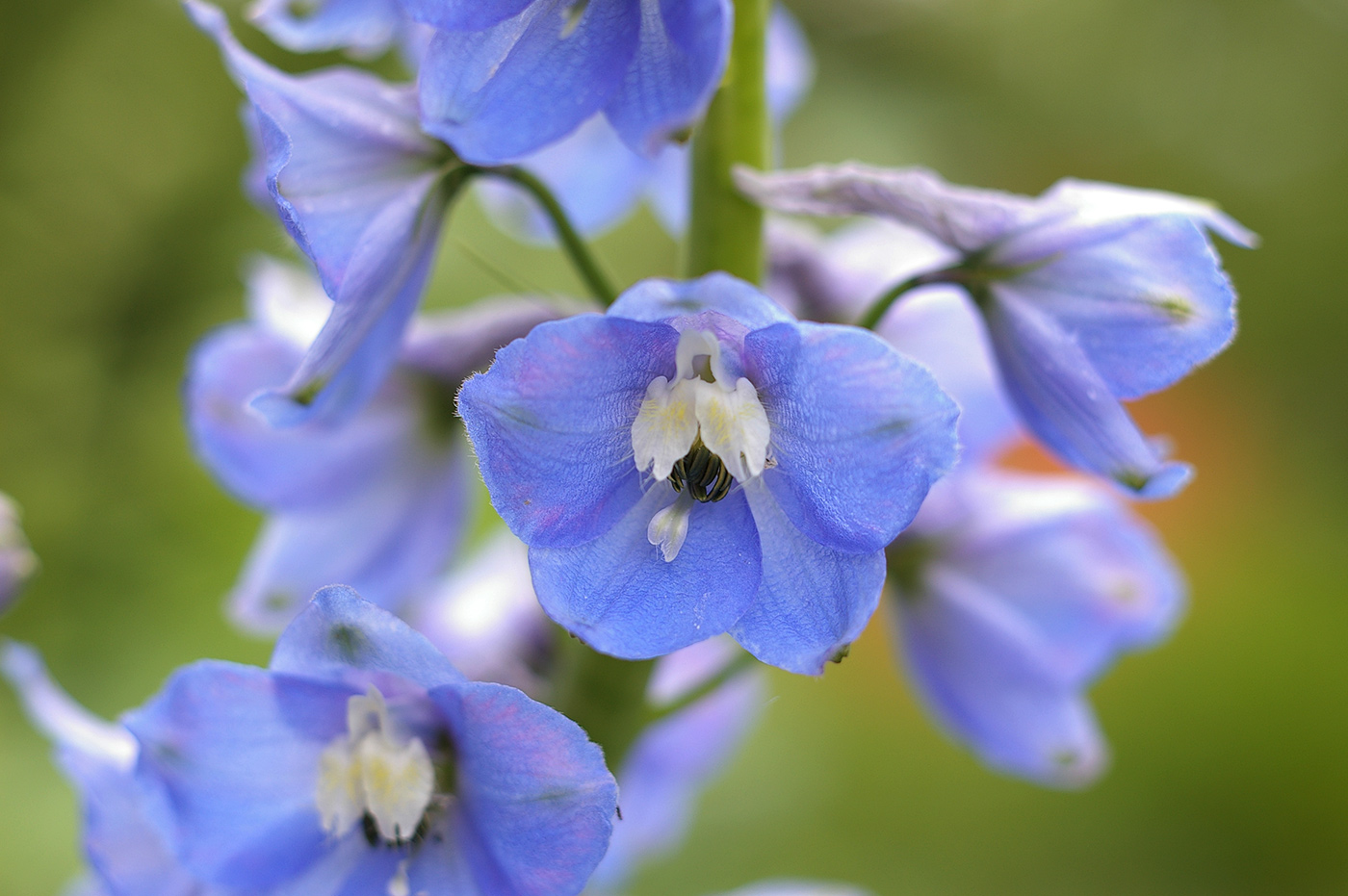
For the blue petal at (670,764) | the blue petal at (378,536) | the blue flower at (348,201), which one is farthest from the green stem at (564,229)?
the blue petal at (670,764)

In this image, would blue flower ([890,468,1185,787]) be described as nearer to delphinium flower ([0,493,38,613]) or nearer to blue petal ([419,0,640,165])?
blue petal ([419,0,640,165])

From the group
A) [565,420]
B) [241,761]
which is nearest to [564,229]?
[565,420]

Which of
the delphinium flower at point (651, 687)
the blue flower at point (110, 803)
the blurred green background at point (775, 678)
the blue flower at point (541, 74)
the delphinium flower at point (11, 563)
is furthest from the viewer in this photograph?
the blurred green background at point (775, 678)

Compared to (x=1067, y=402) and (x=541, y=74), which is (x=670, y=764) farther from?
(x=541, y=74)

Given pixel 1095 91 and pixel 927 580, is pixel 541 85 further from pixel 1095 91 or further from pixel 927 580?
pixel 1095 91

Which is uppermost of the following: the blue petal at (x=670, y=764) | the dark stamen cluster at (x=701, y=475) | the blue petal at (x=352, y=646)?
the dark stamen cluster at (x=701, y=475)

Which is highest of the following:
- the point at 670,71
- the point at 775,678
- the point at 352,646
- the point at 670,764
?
the point at 670,71

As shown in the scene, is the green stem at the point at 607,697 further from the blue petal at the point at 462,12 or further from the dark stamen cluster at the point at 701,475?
the blue petal at the point at 462,12

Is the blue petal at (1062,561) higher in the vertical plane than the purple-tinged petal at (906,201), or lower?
lower

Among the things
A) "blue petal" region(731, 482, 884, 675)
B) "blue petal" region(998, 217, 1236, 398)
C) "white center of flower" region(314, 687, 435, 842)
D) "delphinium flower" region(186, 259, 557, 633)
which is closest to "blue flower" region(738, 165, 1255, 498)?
"blue petal" region(998, 217, 1236, 398)
